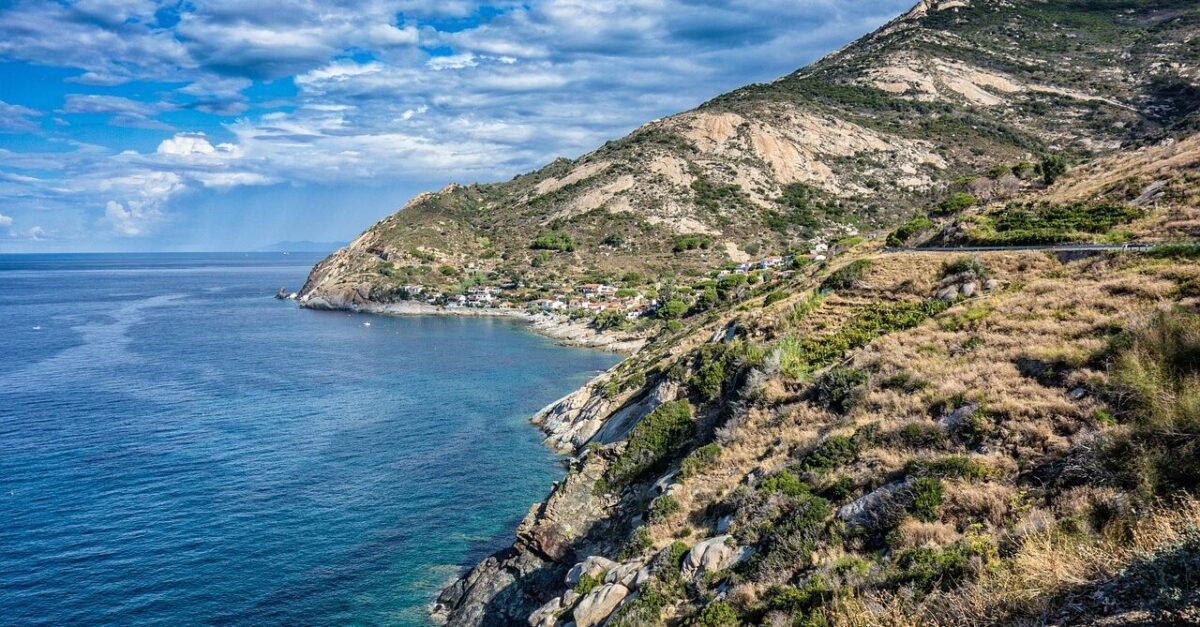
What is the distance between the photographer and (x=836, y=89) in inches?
7367

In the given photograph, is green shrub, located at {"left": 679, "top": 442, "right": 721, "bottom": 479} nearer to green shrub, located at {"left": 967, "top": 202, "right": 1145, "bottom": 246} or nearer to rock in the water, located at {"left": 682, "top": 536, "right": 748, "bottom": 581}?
rock in the water, located at {"left": 682, "top": 536, "right": 748, "bottom": 581}

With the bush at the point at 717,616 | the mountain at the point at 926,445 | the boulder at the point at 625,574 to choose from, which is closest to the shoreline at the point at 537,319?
the mountain at the point at 926,445

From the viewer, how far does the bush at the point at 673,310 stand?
9319cm

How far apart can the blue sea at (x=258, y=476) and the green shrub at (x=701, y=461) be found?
13.0m

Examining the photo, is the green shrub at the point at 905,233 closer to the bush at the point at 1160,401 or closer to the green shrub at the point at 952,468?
the bush at the point at 1160,401

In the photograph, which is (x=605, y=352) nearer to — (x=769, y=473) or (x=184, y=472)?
(x=184, y=472)

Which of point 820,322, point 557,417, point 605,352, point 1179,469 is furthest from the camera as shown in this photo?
point 605,352

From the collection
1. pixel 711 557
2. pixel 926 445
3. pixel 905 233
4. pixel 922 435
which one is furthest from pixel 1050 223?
pixel 711 557

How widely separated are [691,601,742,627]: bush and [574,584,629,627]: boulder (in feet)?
13.1

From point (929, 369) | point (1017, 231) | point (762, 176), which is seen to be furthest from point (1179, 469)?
point (762, 176)

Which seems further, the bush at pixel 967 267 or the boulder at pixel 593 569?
the bush at pixel 967 267

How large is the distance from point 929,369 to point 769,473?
586cm

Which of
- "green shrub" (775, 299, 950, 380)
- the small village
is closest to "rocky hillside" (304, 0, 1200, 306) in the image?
the small village

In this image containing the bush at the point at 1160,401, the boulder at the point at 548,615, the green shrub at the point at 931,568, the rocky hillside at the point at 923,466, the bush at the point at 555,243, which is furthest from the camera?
the bush at the point at 555,243
